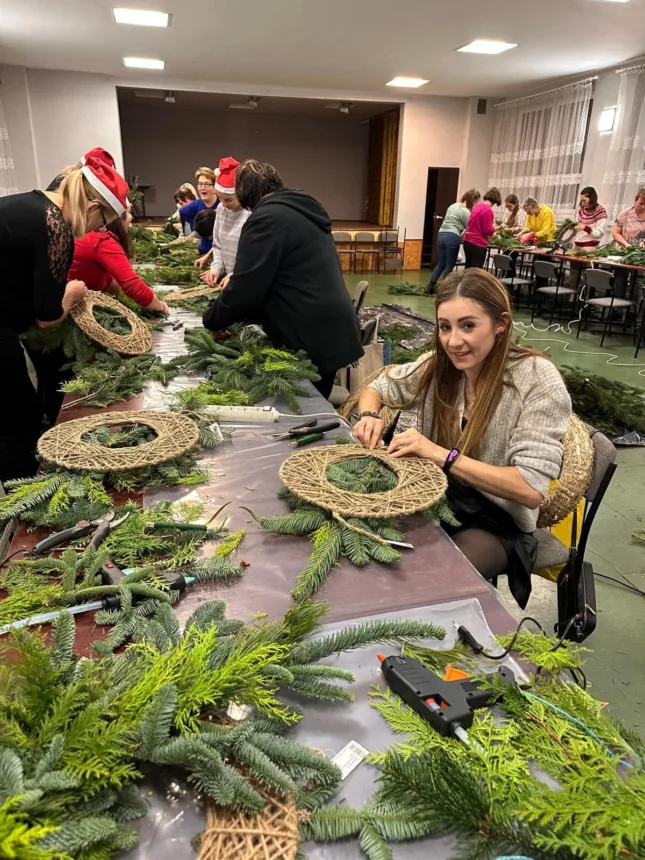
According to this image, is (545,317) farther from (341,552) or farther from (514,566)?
(341,552)

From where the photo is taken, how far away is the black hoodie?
2.56 metres

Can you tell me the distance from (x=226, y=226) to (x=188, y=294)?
0.69m

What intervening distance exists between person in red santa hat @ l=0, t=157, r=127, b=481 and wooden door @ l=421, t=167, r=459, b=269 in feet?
40.7

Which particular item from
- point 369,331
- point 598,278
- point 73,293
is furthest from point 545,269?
point 73,293

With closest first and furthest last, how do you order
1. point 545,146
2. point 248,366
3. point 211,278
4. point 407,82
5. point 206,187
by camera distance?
point 248,366 → point 211,278 → point 206,187 → point 407,82 → point 545,146

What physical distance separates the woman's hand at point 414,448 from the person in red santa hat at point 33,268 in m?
1.47

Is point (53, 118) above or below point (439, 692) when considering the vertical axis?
above

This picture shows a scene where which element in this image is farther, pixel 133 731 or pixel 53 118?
pixel 53 118

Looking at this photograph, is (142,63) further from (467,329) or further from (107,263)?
(467,329)

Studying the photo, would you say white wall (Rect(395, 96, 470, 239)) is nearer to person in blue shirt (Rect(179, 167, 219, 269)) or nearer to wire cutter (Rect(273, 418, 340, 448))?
person in blue shirt (Rect(179, 167, 219, 269))

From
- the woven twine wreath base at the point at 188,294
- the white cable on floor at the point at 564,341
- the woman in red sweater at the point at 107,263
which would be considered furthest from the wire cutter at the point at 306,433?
the white cable on floor at the point at 564,341

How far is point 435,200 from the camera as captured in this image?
13977 millimetres

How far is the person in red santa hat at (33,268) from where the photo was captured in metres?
2.07

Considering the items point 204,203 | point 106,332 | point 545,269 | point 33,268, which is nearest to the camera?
point 33,268
